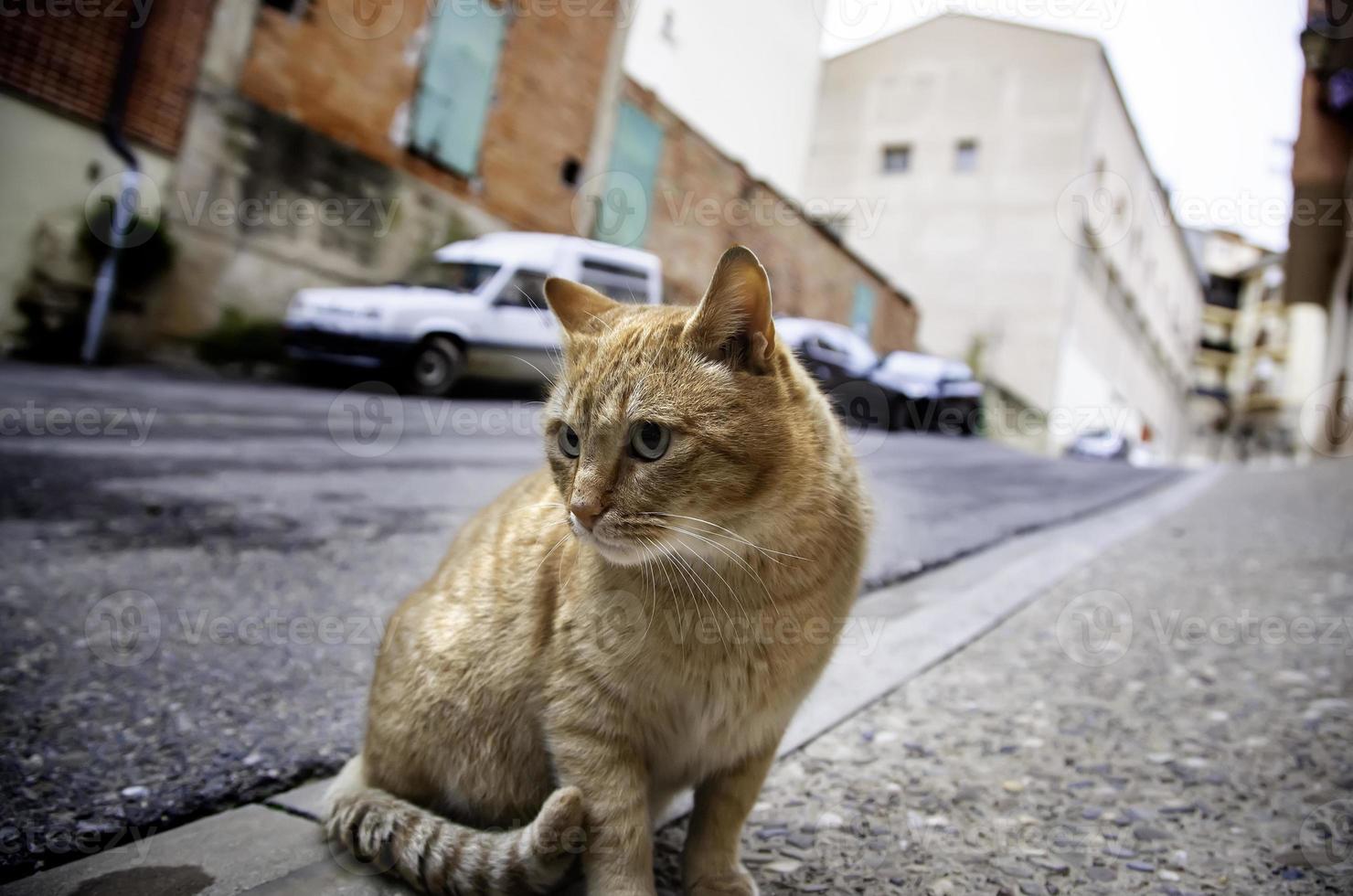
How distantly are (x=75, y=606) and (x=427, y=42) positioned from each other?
6.56m

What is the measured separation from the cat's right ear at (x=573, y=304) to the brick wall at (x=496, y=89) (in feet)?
20.6

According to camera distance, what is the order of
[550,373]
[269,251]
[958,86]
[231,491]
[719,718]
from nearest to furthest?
[719,718] < [550,373] < [231,491] < [269,251] < [958,86]

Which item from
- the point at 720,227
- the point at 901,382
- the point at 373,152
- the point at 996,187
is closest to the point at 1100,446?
the point at 996,187

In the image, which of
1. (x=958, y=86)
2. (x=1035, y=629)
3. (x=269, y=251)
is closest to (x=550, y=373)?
(x=1035, y=629)

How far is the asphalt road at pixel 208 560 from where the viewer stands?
4.57 ft

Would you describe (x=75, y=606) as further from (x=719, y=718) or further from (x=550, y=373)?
(x=719, y=718)

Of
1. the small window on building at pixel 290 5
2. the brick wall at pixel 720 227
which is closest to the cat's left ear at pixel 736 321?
the brick wall at pixel 720 227

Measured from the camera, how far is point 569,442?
1316 millimetres

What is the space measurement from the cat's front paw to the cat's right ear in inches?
37.0

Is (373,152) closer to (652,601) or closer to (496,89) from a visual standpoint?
(496,89)

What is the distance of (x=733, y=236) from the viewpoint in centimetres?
862

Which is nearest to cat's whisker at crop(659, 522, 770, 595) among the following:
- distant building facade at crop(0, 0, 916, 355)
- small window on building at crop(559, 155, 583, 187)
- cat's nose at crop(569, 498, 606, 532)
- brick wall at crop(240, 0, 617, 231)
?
cat's nose at crop(569, 498, 606, 532)

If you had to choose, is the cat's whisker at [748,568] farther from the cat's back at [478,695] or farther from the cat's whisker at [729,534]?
the cat's back at [478,695]

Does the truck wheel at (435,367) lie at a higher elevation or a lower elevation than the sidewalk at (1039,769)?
higher
